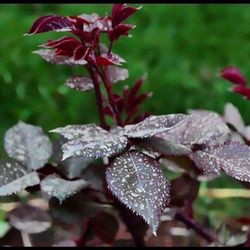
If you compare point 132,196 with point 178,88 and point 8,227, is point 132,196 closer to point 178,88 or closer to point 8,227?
point 8,227

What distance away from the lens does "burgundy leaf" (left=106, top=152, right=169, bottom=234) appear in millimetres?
575

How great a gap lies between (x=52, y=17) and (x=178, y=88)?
1359 mm

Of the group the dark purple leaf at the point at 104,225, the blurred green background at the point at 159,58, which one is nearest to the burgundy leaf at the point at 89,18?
the dark purple leaf at the point at 104,225

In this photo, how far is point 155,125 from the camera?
2.08 feet

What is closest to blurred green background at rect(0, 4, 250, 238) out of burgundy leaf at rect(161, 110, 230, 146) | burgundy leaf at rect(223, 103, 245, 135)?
burgundy leaf at rect(223, 103, 245, 135)

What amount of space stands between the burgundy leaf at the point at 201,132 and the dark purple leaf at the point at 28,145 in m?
0.14

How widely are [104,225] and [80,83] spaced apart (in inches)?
7.5

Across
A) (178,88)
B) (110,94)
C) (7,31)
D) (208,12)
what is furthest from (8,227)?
(208,12)

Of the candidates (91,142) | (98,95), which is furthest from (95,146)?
(98,95)

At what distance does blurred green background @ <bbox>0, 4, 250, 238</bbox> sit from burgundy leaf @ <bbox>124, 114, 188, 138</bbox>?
35.5 inches

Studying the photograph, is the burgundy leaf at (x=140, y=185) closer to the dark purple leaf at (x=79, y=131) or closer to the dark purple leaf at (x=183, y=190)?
the dark purple leaf at (x=79, y=131)

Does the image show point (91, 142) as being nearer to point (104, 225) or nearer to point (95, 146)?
point (95, 146)

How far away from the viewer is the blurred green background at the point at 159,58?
1.81 metres

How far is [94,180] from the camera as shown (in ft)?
2.67
